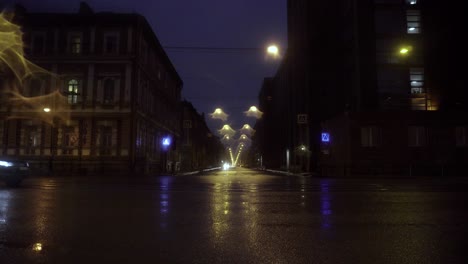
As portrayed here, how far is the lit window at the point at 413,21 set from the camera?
40.8 metres

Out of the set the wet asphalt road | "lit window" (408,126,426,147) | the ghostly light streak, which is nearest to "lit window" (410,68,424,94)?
"lit window" (408,126,426,147)

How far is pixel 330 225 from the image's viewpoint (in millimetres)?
8164

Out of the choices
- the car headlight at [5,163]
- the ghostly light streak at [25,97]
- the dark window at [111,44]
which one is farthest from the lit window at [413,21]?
the car headlight at [5,163]

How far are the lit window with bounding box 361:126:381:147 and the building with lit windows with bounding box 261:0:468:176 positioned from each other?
0.08m

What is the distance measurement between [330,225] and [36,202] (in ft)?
28.1

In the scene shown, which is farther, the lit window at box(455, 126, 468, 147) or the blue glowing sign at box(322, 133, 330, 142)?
the blue glowing sign at box(322, 133, 330, 142)

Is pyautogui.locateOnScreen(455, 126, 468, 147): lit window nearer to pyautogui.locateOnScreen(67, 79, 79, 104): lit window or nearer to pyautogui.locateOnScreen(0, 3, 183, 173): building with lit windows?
pyautogui.locateOnScreen(0, 3, 183, 173): building with lit windows

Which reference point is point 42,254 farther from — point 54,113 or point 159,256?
point 54,113

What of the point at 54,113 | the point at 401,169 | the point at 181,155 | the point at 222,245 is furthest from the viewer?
the point at 181,155

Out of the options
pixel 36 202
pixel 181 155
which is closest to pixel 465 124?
pixel 36 202

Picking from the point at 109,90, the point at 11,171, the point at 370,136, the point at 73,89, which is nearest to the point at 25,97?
the point at 73,89

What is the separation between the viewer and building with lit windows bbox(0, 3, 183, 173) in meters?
37.6

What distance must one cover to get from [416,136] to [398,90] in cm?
679

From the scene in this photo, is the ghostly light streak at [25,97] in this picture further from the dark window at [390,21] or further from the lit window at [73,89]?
the dark window at [390,21]
